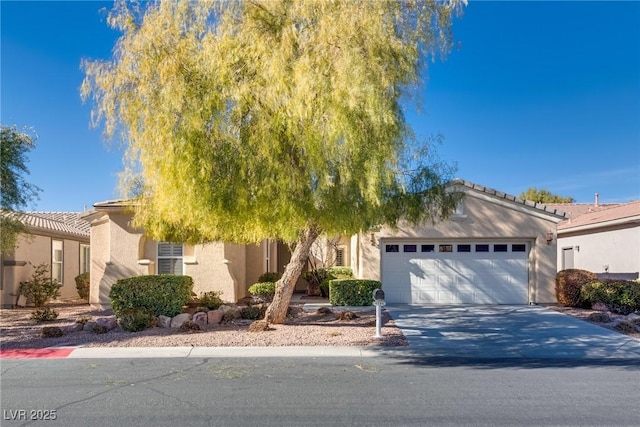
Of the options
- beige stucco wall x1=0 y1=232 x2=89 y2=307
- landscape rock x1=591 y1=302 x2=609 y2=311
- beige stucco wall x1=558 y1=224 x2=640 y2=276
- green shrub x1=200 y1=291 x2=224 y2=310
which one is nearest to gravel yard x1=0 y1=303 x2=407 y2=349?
green shrub x1=200 y1=291 x2=224 y2=310

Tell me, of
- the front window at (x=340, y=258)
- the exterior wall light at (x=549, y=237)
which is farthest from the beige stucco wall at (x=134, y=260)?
the exterior wall light at (x=549, y=237)

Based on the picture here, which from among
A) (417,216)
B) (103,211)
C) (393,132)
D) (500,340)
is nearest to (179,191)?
(393,132)

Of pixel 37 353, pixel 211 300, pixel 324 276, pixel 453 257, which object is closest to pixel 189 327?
pixel 37 353

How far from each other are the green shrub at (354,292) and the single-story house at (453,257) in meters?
0.94

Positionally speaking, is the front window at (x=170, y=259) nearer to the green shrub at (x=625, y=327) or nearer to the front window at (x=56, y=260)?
the front window at (x=56, y=260)

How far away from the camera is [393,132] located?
28.7 ft

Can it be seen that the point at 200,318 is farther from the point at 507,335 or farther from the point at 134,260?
the point at 507,335

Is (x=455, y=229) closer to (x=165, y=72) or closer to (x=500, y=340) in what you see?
(x=500, y=340)

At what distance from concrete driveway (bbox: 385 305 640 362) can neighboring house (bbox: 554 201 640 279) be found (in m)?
5.49

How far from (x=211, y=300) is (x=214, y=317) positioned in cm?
265

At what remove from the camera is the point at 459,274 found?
56.7 feet

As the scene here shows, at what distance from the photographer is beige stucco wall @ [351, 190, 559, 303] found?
56.0ft

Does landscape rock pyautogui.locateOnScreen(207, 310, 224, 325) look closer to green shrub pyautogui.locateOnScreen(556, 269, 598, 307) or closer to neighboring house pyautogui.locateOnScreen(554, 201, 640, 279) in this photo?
green shrub pyautogui.locateOnScreen(556, 269, 598, 307)

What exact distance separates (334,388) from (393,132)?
4383mm
